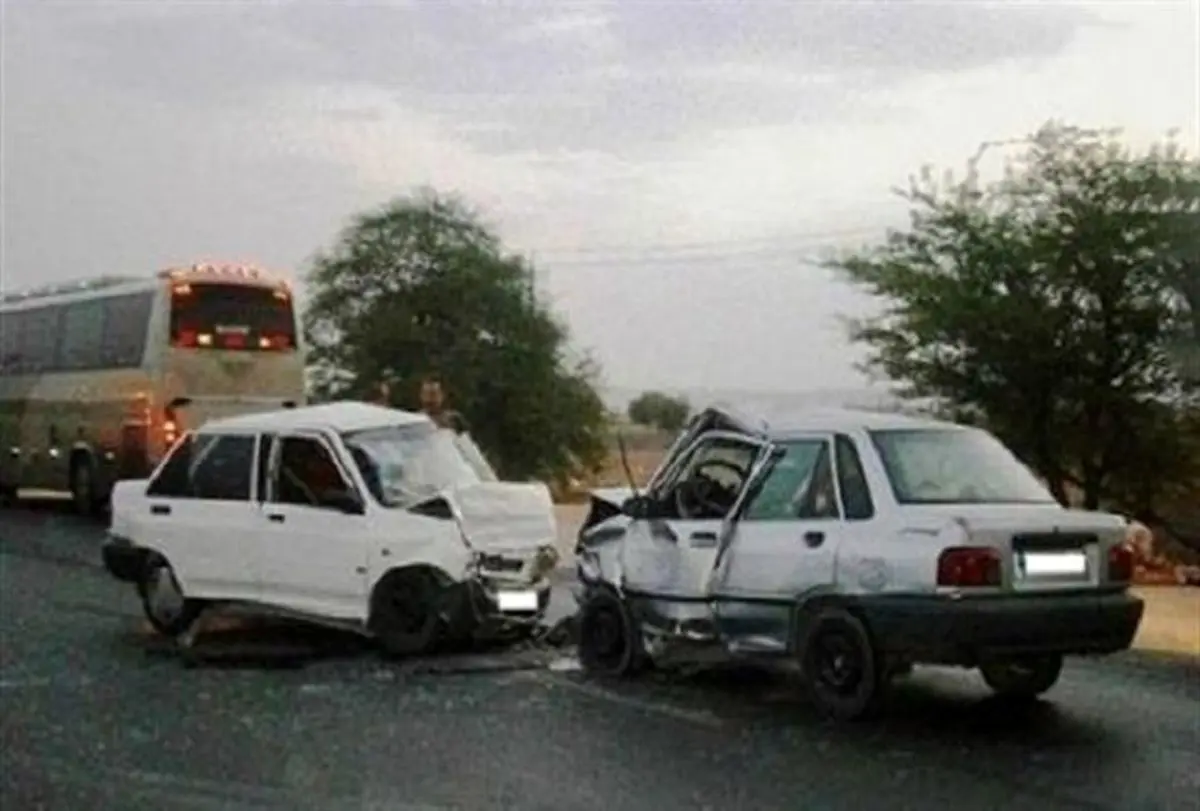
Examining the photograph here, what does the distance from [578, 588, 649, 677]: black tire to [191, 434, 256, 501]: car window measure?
245cm

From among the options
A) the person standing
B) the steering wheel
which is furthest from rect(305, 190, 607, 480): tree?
the steering wheel

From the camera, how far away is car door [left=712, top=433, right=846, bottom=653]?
922 cm

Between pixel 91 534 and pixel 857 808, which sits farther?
pixel 91 534

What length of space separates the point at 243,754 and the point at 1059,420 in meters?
9.82

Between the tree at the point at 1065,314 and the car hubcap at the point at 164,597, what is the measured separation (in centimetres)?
655

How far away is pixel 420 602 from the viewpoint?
11.0m

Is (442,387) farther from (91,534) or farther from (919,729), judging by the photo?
(919,729)

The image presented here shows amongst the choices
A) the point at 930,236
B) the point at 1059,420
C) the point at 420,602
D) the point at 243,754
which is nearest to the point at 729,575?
the point at 420,602

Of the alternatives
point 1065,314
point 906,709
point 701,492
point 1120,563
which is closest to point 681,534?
point 701,492

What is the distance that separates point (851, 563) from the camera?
29.5ft

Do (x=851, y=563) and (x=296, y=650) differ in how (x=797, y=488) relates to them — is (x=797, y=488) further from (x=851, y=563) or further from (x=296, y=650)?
(x=296, y=650)

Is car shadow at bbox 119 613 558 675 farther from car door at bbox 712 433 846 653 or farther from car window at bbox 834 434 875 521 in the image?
car window at bbox 834 434 875 521

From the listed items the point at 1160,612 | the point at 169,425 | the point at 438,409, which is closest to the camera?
the point at 1160,612

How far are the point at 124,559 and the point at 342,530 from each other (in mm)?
1982
